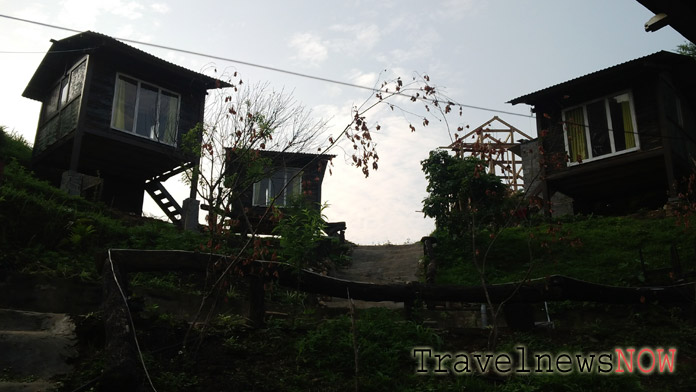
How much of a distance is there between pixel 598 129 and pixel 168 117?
14378 mm

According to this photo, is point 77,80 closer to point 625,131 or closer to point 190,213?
point 190,213

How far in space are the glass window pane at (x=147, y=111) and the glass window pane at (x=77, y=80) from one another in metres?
1.79

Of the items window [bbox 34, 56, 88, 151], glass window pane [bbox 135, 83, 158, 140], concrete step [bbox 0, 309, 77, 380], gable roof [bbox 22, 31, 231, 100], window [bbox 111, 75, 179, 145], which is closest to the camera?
concrete step [bbox 0, 309, 77, 380]

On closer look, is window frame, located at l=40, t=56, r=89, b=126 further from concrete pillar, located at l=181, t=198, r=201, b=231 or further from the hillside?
the hillside

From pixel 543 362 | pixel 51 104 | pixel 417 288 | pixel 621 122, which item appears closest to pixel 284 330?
pixel 417 288

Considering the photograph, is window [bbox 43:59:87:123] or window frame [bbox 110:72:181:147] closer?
window frame [bbox 110:72:181:147]

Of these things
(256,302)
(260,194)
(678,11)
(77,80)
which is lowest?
(256,302)

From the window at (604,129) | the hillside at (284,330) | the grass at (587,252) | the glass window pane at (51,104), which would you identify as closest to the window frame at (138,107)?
the glass window pane at (51,104)

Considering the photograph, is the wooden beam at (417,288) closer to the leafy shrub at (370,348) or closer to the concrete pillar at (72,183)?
the leafy shrub at (370,348)

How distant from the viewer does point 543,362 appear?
21.5 feet

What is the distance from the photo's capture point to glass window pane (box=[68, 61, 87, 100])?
59.9 feet

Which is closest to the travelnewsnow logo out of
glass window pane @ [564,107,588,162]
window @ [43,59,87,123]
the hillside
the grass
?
the hillside

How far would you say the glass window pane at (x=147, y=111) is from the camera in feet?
61.5

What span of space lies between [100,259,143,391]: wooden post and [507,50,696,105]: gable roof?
16505 mm
